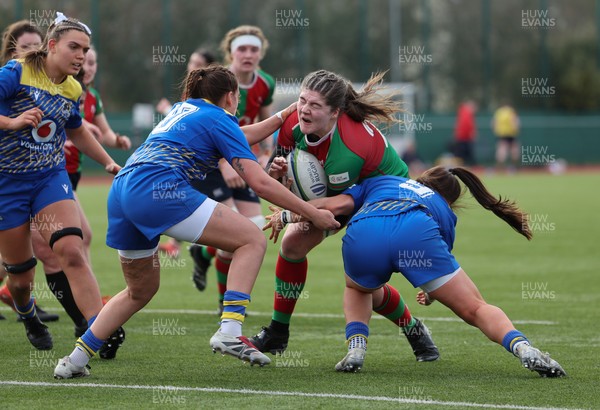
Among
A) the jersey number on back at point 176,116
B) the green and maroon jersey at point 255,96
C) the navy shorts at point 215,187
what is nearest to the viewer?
the jersey number on back at point 176,116

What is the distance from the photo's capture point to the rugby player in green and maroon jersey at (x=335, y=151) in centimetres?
581

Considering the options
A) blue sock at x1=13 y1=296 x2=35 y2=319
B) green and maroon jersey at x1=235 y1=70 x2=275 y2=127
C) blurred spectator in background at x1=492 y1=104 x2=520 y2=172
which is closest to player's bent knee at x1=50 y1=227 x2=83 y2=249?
blue sock at x1=13 y1=296 x2=35 y2=319

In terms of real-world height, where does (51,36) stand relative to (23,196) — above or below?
above

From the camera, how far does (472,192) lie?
601 cm

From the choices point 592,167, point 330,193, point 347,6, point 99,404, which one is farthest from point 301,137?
point 347,6

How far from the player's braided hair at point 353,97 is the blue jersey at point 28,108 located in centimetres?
157

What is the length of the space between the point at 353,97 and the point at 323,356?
65.7 inches

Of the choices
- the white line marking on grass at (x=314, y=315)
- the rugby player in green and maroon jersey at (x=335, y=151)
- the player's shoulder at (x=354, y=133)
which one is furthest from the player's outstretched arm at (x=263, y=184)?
the white line marking on grass at (x=314, y=315)

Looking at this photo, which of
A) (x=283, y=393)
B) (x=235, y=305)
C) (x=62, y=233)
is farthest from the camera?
(x=62, y=233)

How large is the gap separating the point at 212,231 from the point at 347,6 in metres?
41.2

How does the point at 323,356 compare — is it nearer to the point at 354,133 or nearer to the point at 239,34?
the point at 354,133

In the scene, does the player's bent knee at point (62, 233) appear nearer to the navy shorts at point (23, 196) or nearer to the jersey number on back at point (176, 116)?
the navy shorts at point (23, 196)

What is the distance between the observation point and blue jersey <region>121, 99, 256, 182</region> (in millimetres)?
5434

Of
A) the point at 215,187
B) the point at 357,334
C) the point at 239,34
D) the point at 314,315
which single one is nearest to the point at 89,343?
the point at 357,334
